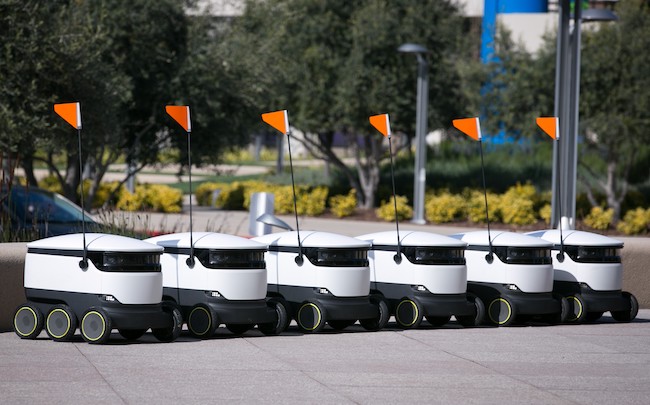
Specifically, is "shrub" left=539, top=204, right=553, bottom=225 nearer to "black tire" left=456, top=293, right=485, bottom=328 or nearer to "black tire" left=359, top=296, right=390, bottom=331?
"black tire" left=456, top=293, right=485, bottom=328

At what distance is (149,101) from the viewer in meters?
24.3

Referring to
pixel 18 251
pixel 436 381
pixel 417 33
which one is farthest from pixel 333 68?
pixel 436 381

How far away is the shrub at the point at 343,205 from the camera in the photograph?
32812mm

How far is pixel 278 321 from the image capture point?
11.0 meters

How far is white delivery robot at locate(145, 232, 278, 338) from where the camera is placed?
34.7 ft

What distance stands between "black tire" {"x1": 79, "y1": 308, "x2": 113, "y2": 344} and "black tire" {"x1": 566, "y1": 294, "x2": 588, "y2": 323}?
521 centimetres

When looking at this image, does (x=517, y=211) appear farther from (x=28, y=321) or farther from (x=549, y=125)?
(x=28, y=321)

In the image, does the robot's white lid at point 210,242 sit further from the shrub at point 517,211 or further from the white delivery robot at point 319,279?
the shrub at point 517,211

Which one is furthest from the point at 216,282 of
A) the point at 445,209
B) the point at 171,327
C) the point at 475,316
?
the point at 445,209

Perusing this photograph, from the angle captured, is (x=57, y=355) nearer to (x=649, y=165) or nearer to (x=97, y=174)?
(x=97, y=174)

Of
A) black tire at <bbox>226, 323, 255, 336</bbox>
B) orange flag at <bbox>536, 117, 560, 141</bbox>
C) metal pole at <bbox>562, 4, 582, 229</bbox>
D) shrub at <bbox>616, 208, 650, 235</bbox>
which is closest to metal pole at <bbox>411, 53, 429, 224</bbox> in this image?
shrub at <bbox>616, 208, 650, 235</bbox>

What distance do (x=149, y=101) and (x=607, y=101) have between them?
12024 millimetres

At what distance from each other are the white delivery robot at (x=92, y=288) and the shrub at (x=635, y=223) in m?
20.4

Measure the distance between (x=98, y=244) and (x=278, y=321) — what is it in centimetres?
195
